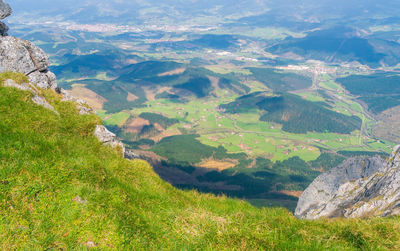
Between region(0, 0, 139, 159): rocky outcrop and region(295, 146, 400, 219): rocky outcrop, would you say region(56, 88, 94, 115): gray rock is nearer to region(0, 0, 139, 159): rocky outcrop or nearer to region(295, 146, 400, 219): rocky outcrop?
region(0, 0, 139, 159): rocky outcrop

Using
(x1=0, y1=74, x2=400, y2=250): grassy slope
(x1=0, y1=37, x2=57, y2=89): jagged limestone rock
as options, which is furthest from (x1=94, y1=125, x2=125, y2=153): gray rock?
(x1=0, y1=37, x2=57, y2=89): jagged limestone rock

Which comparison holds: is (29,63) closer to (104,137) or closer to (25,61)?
(25,61)

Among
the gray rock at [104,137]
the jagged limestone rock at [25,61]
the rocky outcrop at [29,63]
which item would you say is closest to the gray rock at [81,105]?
the rocky outcrop at [29,63]

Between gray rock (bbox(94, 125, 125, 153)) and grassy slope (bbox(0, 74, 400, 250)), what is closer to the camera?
grassy slope (bbox(0, 74, 400, 250))

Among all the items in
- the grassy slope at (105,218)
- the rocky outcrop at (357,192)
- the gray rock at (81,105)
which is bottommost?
the rocky outcrop at (357,192)

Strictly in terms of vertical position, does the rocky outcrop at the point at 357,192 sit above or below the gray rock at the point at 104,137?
below

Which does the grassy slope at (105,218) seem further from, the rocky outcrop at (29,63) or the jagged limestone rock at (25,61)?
the jagged limestone rock at (25,61)

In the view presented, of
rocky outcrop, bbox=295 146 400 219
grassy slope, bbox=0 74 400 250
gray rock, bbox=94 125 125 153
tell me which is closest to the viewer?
grassy slope, bbox=0 74 400 250

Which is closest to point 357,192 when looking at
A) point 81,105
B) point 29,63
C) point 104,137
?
point 104,137
